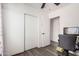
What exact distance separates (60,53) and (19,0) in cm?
205

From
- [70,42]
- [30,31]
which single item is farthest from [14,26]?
[70,42]

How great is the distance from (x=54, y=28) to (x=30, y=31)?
3.78 ft

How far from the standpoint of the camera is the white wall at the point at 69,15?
90.3 inches

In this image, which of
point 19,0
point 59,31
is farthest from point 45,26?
point 19,0

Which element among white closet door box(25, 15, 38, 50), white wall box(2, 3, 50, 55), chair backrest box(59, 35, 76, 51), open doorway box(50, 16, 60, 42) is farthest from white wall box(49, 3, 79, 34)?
white wall box(2, 3, 50, 55)

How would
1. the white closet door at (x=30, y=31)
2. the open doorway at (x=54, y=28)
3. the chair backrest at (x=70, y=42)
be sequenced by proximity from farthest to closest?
1. the open doorway at (x=54, y=28)
2. the white closet door at (x=30, y=31)
3. the chair backrest at (x=70, y=42)

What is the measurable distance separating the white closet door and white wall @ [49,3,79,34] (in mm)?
1110

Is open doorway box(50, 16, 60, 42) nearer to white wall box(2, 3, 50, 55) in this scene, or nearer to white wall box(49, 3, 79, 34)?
white wall box(49, 3, 79, 34)

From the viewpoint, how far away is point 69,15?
2.52 m

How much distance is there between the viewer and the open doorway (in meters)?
3.10

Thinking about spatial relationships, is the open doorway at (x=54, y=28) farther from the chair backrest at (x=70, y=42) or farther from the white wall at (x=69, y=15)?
the chair backrest at (x=70, y=42)

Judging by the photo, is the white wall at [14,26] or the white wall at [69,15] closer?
the white wall at [14,26]

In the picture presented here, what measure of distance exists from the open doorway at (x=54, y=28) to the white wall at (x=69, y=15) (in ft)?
0.86

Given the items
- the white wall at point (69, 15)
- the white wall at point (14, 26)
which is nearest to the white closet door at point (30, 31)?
the white wall at point (14, 26)
